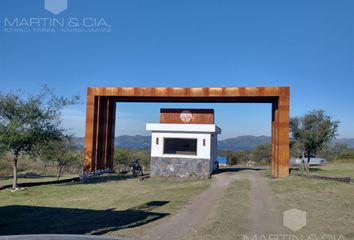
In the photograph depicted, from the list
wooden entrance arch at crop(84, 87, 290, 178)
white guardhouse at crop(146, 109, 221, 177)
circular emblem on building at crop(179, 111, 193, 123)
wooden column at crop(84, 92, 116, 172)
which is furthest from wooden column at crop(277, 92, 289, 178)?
wooden column at crop(84, 92, 116, 172)

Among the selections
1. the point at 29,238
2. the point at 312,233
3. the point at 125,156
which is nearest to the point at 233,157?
the point at 125,156

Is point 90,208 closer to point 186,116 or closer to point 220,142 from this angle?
point 186,116

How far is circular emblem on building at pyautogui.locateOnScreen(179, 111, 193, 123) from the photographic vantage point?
914 inches

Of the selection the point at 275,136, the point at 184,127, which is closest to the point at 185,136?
the point at 184,127

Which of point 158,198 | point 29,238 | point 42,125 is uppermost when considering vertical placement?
point 42,125

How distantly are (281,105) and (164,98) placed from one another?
25.1 feet

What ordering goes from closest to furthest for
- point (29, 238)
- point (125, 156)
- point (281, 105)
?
point (29, 238), point (281, 105), point (125, 156)

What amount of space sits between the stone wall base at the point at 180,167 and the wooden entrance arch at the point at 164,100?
13.5ft

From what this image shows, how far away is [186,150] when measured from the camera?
2775cm

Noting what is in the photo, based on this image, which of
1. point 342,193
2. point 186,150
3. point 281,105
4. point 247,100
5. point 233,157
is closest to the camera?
point 342,193

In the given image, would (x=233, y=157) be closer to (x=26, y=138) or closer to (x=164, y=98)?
(x=164, y=98)

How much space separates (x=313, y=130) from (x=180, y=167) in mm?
9669

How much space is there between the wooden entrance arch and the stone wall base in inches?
161

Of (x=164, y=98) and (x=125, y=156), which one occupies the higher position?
(x=164, y=98)
